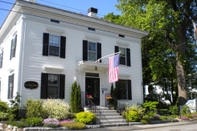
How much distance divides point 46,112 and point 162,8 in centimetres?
1518

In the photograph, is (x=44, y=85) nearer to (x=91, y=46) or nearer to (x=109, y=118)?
(x=109, y=118)

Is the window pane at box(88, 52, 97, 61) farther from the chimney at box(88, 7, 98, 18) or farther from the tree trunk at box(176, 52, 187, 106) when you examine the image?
the tree trunk at box(176, 52, 187, 106)

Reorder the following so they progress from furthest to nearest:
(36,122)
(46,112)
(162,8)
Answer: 1. (162,8)
2. (46,112)
3. (36,122)

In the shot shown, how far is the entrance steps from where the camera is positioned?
48.9 ft

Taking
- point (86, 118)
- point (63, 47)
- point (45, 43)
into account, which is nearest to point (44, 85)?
point (45, 43)

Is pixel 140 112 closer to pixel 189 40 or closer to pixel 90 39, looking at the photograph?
pixel 90 39

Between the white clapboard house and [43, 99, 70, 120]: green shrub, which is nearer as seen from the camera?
[43, 99, 70, 120]: green shrub

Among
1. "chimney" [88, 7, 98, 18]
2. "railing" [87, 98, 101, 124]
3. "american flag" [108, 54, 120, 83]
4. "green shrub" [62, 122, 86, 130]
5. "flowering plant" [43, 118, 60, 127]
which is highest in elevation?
"chimney" [88, 7, 98, 18]

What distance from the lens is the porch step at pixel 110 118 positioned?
49.1 feet

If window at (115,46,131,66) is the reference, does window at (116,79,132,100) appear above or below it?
below

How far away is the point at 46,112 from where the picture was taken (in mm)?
14062

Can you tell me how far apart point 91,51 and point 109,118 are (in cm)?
581

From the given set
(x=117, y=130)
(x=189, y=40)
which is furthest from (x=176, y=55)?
(x=117, y=130)

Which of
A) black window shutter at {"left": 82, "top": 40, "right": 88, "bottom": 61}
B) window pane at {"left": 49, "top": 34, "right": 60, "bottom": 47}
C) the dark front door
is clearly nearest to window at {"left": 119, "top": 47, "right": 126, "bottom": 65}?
the dark front door
